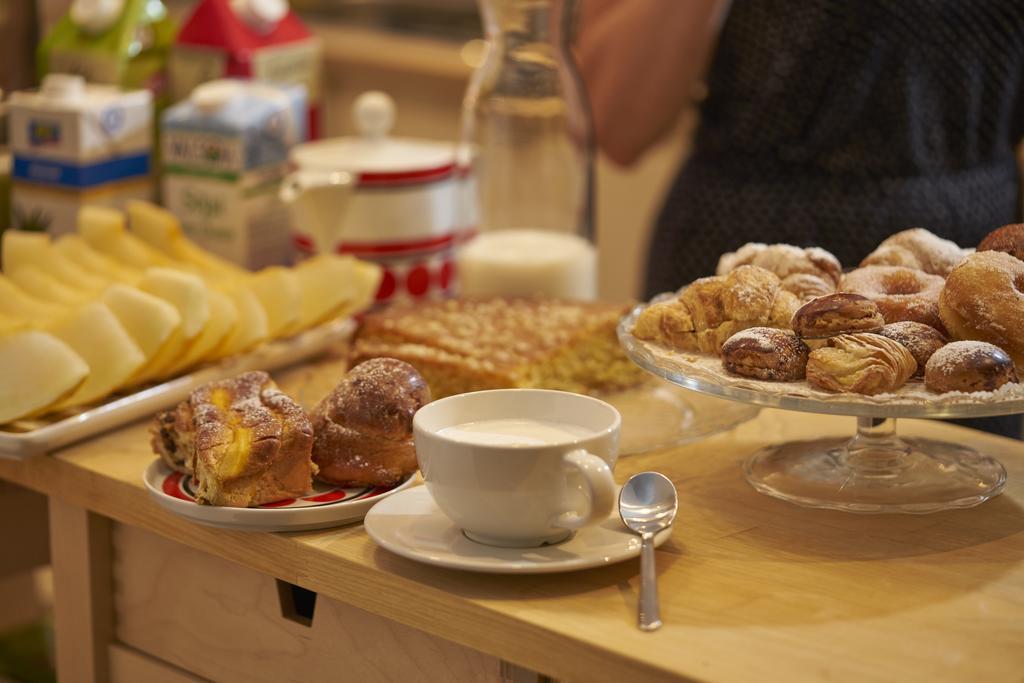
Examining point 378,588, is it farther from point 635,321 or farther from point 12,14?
point 12,14

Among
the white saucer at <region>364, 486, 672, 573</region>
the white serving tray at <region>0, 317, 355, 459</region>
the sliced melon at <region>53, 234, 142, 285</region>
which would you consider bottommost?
the white serving tray at <region>0, 317, 355, 459</region>

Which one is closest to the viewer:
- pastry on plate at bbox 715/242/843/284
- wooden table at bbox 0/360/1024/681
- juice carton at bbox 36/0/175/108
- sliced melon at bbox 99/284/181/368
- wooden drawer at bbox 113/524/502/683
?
wooden table at bbox 0/360/1024/681

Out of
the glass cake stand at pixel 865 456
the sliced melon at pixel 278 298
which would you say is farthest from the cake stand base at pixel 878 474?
the sliced melon at pixel 278 298

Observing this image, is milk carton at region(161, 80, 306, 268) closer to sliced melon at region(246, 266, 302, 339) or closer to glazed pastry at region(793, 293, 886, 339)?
sliced melon at region(246, 266, 302, 339)

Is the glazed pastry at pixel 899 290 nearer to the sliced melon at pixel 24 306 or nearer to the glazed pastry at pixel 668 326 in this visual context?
the glazed pastry at pixel 668 326

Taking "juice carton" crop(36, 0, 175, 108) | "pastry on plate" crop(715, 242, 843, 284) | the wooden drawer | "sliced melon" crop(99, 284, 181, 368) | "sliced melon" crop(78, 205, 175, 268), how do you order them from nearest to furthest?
the wooden drawer, "pastry on plate" crop(715, 242, 843, 284), "sliced melon" crop(99, 284, 181, 368), "sliced melon" crop(78, 205, 175, 268), "juice carton" crop(36, 0, 175, 108)

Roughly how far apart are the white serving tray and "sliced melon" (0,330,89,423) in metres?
0.02

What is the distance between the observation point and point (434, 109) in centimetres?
301

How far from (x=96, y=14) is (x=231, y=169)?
1.01ft

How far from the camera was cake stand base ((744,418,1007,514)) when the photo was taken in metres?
0.91

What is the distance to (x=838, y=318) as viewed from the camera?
0.86 metres

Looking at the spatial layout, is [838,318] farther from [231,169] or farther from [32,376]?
[231,169]

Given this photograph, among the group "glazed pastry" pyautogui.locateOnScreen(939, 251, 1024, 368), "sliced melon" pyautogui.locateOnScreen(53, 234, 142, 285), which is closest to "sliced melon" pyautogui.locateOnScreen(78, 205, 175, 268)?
"sliced melon" pyautogui.locateOnScreen(53, 234, 142, 285)

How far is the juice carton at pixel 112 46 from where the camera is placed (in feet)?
5.03
